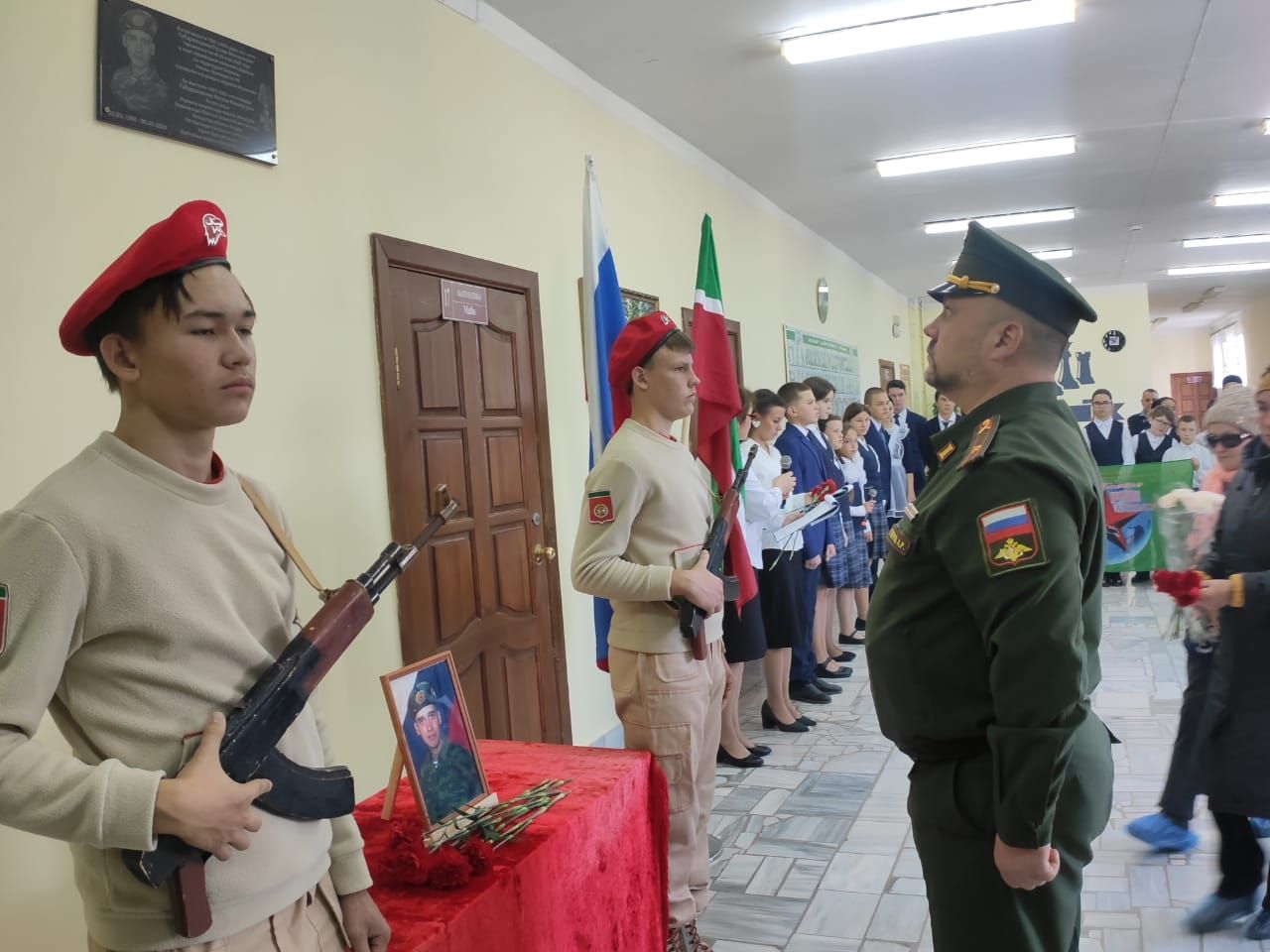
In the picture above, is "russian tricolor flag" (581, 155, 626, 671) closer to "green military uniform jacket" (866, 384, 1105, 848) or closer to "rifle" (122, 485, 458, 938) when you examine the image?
"green military uniform jacket" (866, 384, 1105, 848)

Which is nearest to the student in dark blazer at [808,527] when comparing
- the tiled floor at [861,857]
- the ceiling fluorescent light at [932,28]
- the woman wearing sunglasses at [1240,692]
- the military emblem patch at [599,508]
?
the tiled floor at [861,857]

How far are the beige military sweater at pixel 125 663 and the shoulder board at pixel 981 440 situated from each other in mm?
1002

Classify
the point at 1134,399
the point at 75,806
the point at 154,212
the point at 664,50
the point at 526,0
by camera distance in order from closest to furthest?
the point at 75,806 < the point at 154,212 < the point at 526,0 < the point at 664,50 < the point at 1134,399

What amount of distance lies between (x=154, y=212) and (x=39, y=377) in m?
0.49

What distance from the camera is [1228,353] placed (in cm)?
1978

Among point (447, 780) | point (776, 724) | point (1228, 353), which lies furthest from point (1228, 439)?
point (1228, 353)

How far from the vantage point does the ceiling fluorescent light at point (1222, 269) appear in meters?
11.6

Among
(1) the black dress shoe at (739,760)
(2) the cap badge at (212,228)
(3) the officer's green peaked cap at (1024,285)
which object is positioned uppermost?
(2) the cap badge at (212,228)

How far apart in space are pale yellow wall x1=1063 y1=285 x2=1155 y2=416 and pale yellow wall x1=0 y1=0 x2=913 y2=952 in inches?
430

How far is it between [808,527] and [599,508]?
257 centimetres

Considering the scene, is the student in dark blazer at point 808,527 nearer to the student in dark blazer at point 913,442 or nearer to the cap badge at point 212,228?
the student in dark blazer at point 913,442

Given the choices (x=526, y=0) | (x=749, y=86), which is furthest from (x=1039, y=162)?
(x=526, y=0)

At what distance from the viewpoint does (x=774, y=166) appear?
6.09 m

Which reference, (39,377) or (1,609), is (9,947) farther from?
(1,609)
